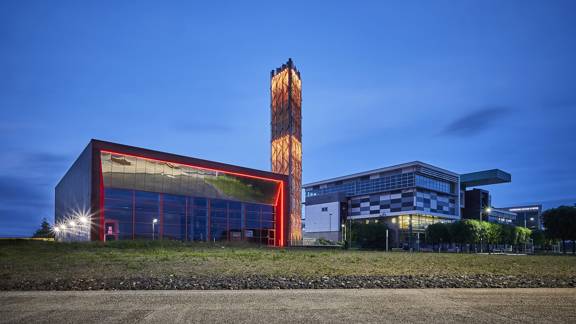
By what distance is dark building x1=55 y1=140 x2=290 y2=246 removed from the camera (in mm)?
52344

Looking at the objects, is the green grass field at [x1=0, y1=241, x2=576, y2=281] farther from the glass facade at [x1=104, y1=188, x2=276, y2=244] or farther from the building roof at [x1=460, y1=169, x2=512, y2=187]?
the building roof at [x1=460, y1=169, x2=512, y2=187]

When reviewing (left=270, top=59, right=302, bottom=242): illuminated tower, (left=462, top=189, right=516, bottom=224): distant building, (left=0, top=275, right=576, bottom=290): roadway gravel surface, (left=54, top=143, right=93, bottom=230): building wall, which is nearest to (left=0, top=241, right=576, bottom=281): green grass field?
(left=0, top=275, right=576, bottom=290): roadway gravel surface

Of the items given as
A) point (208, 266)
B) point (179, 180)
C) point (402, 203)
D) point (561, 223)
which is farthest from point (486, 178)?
point (208, 266)

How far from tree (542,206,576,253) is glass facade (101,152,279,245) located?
59.4 meters

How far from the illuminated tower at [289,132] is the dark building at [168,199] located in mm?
28001

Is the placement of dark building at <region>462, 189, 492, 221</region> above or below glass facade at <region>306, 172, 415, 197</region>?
below

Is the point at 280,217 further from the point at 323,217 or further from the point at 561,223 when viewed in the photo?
the point at 323,217

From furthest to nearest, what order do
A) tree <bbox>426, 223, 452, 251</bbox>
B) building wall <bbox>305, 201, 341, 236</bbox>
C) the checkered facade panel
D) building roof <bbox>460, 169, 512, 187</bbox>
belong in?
1. building roof <bbox>460, 169, 512, 187</bbox>
2. building wall <bbox>305, 201, 341, 236</bbox>
3. the checkered facade panel
4. tree <bbox>426, 223, 452, 251</bbox>

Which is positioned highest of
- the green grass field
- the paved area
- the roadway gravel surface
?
the paved area

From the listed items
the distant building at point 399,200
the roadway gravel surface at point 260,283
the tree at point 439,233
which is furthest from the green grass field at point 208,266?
the distant building at point 399,200

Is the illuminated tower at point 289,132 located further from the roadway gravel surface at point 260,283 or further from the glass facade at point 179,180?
the roadway gravel surface at point 260,283

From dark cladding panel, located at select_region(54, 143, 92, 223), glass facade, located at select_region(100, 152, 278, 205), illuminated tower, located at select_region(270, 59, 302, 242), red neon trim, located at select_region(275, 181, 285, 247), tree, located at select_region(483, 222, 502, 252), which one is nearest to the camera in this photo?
dark cladding panel, located at select_region(54, 143, 92, 223)

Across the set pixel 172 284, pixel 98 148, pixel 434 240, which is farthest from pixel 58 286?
pixel 434 240

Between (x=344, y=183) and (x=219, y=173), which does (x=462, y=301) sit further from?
(x=344, y=183)
